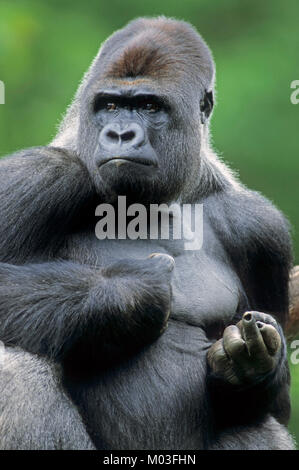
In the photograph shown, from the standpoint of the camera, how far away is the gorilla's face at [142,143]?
4.18 m

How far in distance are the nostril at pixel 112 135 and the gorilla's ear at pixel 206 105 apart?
2.14 feet

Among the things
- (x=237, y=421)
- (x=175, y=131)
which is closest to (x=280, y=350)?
(x=237, y=421)

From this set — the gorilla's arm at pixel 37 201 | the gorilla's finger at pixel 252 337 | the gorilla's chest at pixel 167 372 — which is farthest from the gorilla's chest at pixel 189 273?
the gorilla's finger at pixel 252 337

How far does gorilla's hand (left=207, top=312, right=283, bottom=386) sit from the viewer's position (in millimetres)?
4011

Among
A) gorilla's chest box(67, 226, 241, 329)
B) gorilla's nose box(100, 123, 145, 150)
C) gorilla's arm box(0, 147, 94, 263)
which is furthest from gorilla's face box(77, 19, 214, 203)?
gorilla's chest box(67, 226, 241, 329)

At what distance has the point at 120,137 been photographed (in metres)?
4.18

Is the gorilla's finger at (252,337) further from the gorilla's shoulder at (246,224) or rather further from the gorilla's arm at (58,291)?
the gorilla's shoulder at (246,224)

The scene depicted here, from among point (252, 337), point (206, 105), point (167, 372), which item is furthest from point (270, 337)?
point (206, 105)

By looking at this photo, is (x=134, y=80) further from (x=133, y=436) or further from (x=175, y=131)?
(x=133, y=436)

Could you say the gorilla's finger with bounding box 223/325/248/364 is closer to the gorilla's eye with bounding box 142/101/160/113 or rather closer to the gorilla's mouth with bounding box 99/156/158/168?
the gorilla's mouth with bounding box 99/156/158/168

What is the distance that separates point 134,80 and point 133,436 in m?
1.49

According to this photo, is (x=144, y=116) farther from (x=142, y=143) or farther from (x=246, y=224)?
(x=246, y=224)

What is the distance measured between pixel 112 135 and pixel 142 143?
5.1 inches
